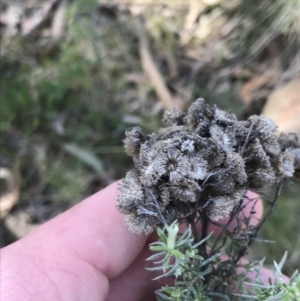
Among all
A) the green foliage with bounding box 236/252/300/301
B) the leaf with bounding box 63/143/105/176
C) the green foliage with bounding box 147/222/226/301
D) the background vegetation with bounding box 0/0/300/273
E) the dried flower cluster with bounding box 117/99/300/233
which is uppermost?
the background vegetation with bounding box 0/0/300/273

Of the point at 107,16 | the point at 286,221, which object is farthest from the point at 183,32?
the point at 286,221

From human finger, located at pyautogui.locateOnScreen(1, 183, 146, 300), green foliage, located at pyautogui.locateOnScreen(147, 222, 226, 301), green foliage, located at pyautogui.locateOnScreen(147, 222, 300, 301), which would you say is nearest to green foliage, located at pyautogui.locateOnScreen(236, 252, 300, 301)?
green foliage, located at pyautogui.locateOnScreen(147, 222, 300, 301)

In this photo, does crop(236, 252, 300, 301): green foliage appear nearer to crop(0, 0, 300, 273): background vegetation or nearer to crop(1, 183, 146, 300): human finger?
crop(1, 183, 146, 300): human finger

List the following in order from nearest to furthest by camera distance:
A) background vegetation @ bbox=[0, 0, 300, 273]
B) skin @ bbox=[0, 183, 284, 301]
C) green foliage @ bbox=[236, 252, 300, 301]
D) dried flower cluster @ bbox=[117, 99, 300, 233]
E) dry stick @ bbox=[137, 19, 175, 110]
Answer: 1. green foliage @ bbox=[236, 252, 300, 301]
2. dried flower cluster @ bbox=[117, 99, 300, 233]
3. skin @ bbox=[0, 183, 284, 301]
4. background vegetation @ bbox=[0, 0, 300, 273]
5. dry stick @ bbox=[137, 19, 175, 110]

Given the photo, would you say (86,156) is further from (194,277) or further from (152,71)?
(194,277)

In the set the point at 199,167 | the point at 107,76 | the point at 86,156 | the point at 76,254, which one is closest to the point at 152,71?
the point at 107,76

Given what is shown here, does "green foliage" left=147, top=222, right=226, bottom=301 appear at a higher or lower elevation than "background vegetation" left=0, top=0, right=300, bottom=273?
lower

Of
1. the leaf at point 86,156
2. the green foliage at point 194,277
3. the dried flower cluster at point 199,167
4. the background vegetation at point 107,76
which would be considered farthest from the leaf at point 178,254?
the leaf at point 86,156
